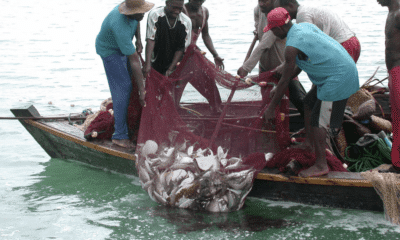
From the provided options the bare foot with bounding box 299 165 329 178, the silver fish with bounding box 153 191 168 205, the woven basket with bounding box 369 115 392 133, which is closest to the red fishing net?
the bare foot with bounding box 299 165 329 178

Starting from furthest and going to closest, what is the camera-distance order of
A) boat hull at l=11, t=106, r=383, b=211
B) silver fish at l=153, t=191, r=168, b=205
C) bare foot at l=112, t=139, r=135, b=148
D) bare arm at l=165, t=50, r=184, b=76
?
bare foot at l=112, t=139, r=135, b=148, bare arm at l=165, t=50, r=184, b=76, silver fish at l=153, t=191, r=168, b=205, boat hull at l=11, t=106, r=383, b=211

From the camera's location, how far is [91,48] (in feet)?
66.8

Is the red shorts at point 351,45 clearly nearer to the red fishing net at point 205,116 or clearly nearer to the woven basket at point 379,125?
the red fishing net at point 205,116

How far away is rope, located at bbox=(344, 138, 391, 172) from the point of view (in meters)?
5.50

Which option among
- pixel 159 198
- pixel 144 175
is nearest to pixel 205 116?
pixel 144 175

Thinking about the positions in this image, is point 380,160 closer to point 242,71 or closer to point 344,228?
point 344,228

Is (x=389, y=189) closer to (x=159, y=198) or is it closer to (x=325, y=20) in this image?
(x=325, y=20)

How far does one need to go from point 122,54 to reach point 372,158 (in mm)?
3124

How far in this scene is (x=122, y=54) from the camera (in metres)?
6.00

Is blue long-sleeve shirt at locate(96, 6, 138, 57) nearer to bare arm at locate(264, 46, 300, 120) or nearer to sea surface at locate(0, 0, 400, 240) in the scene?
sea surface at locate(0, 0, 400, 240)

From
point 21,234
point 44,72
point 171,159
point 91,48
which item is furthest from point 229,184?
point 91,48

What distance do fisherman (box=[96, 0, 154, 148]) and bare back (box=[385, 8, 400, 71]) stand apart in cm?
257

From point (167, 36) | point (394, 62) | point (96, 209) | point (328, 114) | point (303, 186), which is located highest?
point (167, 36)

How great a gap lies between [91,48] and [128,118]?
48.8ft
